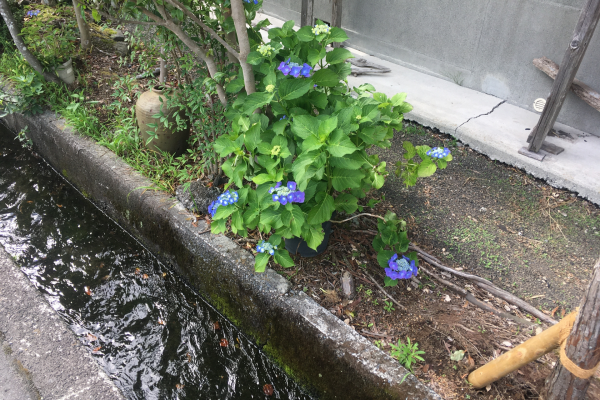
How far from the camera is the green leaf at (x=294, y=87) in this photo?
196cm

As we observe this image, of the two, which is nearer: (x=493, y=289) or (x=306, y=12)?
(x=493, y=289)

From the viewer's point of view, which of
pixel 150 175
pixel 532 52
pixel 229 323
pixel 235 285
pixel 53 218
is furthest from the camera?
pixel 532 52

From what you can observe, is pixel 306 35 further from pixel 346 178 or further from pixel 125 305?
pixel 125 305

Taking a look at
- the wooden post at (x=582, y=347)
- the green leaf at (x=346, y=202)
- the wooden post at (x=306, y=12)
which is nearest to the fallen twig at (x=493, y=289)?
the green leaf at (x=346, y=202)

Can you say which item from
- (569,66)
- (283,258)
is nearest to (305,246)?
(283,258)

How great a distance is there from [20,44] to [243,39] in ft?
9.37

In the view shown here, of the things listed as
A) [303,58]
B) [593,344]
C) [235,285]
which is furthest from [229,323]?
[593,344]

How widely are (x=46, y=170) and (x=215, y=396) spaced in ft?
9.57

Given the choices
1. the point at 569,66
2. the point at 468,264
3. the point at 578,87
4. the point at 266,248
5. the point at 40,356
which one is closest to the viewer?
the point at 40,356

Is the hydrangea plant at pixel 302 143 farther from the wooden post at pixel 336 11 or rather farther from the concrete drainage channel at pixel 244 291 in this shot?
the wooden post at pixel 336 11

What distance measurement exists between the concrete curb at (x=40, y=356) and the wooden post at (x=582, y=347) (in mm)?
1825

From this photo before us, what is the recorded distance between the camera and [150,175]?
10.2 feet

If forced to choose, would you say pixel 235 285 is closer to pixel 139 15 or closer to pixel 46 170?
pixel 139 15

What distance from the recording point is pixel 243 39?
2117mm
